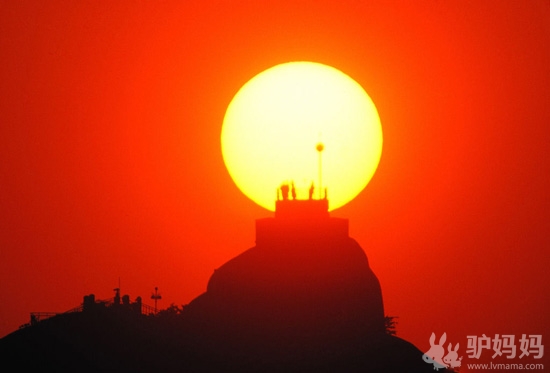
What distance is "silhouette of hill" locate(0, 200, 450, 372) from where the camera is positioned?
9412 cm

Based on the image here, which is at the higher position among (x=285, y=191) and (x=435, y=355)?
(x=285, y=191)

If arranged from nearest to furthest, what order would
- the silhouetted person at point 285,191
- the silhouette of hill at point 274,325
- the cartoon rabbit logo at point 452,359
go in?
the silhouette of hill at point 274,325, the silhouetted person at point 285,191, the cartoon rabbit logo at point 452,359

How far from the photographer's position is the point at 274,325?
95375 millimetres

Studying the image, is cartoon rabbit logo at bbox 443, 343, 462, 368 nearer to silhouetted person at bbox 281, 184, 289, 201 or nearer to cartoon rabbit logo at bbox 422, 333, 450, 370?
cartoon rabbit logo at bbox 422, 333, 450, 370

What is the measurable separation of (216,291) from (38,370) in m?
12.0

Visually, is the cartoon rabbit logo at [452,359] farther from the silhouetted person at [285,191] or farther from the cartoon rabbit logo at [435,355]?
the silhouetted person at [285,191]

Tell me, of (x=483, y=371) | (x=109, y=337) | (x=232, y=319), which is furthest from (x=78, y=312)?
(x=483, y=371)

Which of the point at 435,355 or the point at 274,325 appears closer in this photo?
the point at 274,325

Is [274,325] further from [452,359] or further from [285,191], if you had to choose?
[452,359]

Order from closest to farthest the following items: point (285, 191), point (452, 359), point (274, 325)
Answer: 1. point (274, 325)
2. point (285, 191)
3. point (452, 359)

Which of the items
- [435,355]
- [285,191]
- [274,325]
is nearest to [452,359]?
[435,355]

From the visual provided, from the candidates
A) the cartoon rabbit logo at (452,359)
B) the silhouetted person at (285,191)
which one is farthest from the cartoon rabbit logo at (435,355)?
the silhouetted person at (285,191)

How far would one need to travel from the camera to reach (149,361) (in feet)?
311

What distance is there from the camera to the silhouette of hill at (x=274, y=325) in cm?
9412
